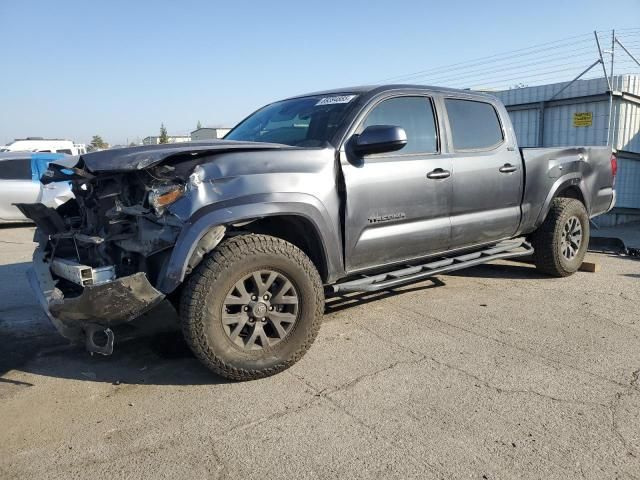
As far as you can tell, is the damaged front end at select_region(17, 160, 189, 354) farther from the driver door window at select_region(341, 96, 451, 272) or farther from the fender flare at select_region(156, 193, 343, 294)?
the driver door window at select_region(341, 96, 451, 272)

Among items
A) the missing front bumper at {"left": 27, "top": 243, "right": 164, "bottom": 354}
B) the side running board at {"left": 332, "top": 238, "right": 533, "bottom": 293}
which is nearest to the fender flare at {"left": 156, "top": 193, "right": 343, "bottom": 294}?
the missing front bumper at {"left": 27, "top": 243, "right": 164, "bottom": 354}

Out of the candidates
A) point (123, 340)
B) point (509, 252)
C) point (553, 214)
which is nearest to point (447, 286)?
point (509, 252)

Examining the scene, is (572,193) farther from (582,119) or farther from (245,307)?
(582,119)

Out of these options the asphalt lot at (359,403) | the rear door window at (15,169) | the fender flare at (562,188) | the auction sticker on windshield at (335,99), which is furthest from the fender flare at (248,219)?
the rear door window at (15,169)

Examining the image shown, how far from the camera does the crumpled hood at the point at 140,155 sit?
3055 mm

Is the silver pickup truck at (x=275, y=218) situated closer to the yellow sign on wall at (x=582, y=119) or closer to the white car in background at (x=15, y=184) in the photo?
the yellow sign on wall at (x=582, y=119)

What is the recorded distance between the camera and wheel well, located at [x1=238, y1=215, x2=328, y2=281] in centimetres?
364

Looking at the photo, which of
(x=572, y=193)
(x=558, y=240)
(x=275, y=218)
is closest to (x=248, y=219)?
(x=275, y=218)

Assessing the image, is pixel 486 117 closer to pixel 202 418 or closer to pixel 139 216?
pixel 139 216

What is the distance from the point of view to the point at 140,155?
3.11m

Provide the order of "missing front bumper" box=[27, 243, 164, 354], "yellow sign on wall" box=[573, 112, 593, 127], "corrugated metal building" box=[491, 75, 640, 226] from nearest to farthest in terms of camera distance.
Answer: "missing front bumper" box=[27, 243, 164, 354], "corrugated metal building" box=[491, 75, 640, 226], "yellow sign on wall" box=[573, 112, 593, 127]

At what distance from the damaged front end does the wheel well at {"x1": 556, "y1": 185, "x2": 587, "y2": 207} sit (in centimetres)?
452

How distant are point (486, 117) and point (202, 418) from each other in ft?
12.5

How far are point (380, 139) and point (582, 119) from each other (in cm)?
907
